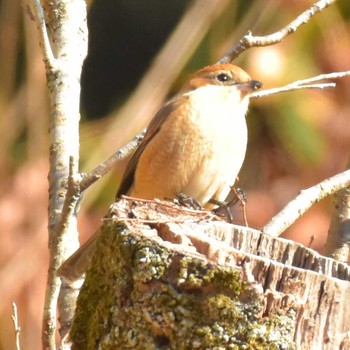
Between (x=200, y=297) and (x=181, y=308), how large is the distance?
2.1 inches

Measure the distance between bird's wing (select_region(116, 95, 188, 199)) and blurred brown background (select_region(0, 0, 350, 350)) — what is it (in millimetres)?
737

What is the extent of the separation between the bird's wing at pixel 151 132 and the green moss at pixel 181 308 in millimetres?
2406

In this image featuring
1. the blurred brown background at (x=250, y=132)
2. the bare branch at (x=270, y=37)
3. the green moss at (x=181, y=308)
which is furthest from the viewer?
the blurred brown background at (x=250, y=132)

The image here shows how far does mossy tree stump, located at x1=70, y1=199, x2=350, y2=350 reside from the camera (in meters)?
2.58

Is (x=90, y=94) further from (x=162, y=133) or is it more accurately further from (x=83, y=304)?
(x=83, y=304)

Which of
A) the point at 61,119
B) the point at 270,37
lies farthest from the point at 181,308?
the point at 270,37

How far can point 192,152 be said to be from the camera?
4887 mm

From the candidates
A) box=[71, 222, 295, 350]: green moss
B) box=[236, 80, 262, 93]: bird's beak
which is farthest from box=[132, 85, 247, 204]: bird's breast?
box=[71, 222, 295, 350]: green moss

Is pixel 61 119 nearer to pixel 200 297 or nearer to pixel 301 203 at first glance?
pixel 301 203

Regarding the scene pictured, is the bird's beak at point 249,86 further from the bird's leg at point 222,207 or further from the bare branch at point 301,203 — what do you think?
the bare branch at point 301,203

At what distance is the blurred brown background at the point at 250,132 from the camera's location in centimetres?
623

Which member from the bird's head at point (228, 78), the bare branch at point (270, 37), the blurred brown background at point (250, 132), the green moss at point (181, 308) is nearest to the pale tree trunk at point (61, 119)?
the bare branch at point (270, 37)

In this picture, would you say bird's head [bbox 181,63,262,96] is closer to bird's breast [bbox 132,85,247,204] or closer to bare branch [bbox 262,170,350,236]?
bird's breast [bbox 132,85,247,204]

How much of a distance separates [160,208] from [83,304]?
1.34 feet
